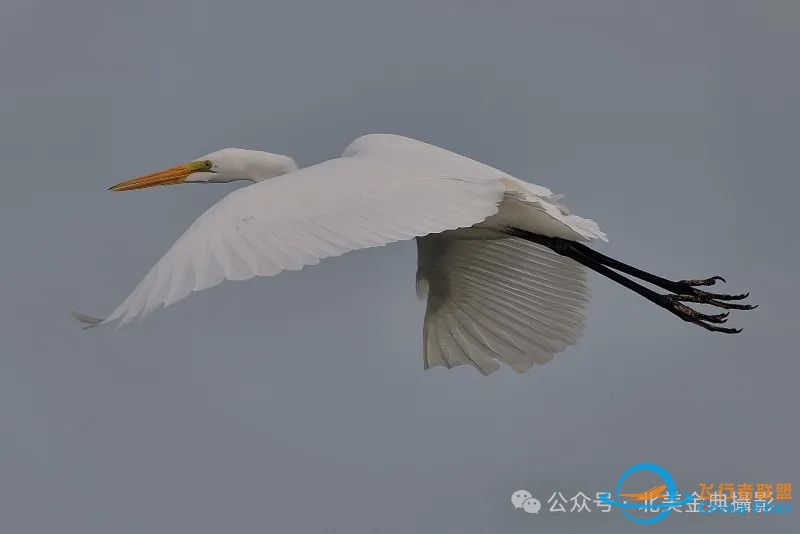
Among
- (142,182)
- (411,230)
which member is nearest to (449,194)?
(411,230)

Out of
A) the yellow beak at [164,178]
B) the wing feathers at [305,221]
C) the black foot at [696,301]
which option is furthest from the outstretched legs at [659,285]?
the yellow beak at [164,178]

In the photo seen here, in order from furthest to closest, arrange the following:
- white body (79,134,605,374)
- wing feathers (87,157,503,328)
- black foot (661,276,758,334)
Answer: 1. black foot (661,276,758,334)
2. white body (79,134,605,374)
3. wing feathers (87,157,503,328)

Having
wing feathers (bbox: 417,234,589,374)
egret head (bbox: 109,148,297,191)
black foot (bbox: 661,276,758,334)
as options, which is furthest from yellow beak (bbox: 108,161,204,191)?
black foot (bbox: 661,276,758,334)

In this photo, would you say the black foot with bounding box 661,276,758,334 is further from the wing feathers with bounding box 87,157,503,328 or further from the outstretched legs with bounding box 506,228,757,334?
the wing feathers with bounding box 87,157,503,328

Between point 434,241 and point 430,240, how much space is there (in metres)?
0.03

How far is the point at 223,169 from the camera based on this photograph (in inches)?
418

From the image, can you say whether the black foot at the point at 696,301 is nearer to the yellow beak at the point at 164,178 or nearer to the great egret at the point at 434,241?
the great egret at the point at 434,241

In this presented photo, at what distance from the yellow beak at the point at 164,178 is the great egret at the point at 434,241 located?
0.03 feet

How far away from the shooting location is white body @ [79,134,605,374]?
22.5ft

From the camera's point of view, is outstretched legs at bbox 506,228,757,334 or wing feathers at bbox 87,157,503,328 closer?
wing feathers at bbox 87,157,503,328

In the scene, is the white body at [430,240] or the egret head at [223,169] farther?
the egret head at [223,169]

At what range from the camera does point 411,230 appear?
24.2ft

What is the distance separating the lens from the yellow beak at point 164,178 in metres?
10.7

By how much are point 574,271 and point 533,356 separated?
65 centimetres
